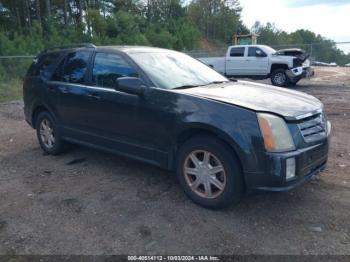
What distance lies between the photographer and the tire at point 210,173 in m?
3.93

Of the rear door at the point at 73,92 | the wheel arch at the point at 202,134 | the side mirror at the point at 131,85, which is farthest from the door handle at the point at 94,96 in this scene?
the wheel arch at the point at 202,134

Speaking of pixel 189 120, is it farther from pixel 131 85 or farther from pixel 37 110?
pixel 37 110

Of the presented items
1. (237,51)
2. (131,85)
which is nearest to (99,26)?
(237,51)

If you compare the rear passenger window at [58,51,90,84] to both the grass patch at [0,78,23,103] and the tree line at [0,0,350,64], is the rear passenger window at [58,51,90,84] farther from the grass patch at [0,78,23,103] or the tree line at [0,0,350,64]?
the tree line at [0,0,350,64]

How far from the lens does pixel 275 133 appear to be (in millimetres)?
3709

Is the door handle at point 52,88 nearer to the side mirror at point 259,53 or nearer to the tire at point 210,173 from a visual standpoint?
the tire at point 210,173

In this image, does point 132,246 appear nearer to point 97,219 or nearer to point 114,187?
point 97,219

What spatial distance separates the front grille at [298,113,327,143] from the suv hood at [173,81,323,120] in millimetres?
63

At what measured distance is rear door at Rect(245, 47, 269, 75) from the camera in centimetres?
1728

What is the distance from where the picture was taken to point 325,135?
423cm

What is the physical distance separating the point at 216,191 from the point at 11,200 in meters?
2.46

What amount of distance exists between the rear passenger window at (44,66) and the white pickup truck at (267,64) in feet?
33.8

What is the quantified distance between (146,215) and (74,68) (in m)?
2.70

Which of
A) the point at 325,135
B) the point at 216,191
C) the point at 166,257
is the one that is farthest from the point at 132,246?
the point at 325,135
